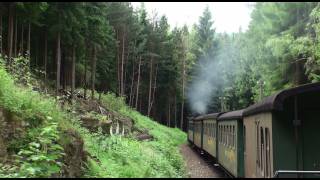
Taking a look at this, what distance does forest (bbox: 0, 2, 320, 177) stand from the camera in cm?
920

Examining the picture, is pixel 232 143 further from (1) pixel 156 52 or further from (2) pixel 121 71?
(1) pixel 156 52

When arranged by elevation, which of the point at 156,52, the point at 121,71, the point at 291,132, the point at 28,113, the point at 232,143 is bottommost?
the point at 232,143

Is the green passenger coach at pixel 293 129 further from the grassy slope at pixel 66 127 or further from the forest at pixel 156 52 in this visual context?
the forest at pixel 156 52

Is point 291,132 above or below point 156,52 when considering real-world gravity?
below

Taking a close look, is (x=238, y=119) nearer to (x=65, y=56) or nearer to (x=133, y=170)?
(x=133, y=170)

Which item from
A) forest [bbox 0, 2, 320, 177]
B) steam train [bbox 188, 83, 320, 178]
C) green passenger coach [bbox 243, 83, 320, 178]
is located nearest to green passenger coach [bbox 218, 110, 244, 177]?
forest [bbox 0, 2, 320, 177]

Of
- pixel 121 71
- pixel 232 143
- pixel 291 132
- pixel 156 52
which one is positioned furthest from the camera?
pixel 156 52

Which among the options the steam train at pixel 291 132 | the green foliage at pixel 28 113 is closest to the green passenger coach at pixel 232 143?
the steam train at pixel 291 132

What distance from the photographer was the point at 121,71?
4519 cm

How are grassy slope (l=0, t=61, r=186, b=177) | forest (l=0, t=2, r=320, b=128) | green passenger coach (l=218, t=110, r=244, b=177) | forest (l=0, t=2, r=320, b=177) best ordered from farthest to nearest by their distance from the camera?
forest (l=0, t=2, r=320, b=128) < green passenger coach (l=218, t=110, r=244, b=177) < forest (l=0, t=2, r=320, b=177) < grassy slope (l=0, t=61, r=186, b=177)

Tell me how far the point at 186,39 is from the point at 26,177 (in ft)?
197

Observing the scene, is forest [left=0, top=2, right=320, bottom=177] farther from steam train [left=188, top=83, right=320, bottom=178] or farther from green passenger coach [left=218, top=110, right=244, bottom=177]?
steam train [left=188, top=83, right=320, bottom=178]

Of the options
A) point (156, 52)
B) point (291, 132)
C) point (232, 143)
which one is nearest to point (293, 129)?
point (291, 132)

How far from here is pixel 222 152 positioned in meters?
19.1
